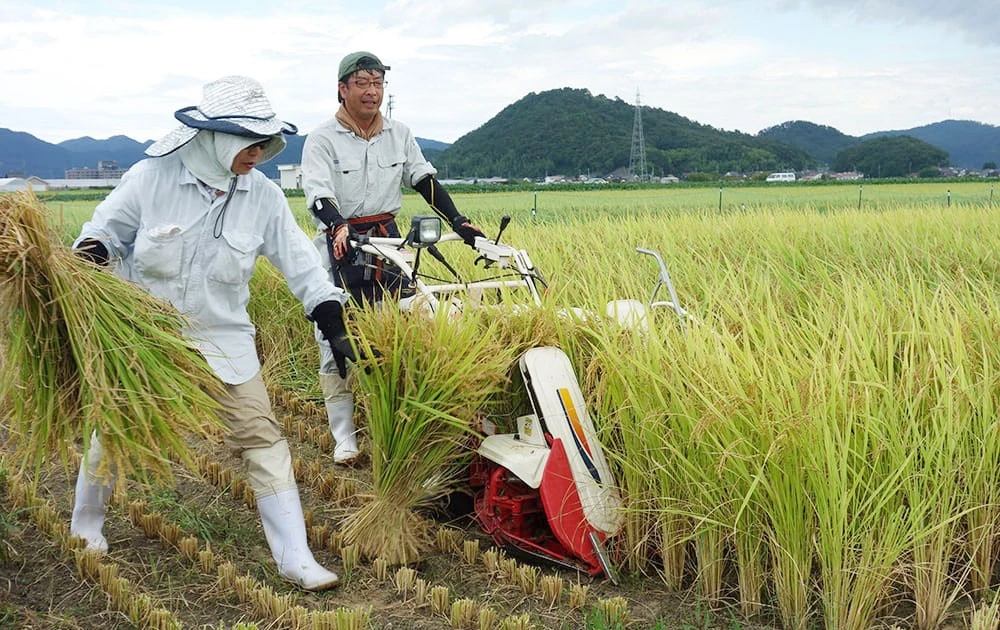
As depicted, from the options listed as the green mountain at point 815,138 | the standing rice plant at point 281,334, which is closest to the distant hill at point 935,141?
the green mountain at point 815,138

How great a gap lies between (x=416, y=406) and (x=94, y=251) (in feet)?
3.66

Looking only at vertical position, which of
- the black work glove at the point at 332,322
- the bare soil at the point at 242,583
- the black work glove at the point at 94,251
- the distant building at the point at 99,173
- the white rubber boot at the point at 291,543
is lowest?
the bare soil at the point at 242,583

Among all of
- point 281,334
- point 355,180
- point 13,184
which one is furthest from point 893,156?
point 13,184

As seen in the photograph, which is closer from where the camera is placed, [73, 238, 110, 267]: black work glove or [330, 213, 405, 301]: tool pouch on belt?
[73, 238, 110, 267]: black work glove

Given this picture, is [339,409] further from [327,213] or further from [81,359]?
[81,359]

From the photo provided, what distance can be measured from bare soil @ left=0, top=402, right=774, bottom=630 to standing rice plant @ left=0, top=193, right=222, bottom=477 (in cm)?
18

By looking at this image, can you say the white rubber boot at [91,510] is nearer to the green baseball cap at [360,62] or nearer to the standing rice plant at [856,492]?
the green baseball cap at [360,62]

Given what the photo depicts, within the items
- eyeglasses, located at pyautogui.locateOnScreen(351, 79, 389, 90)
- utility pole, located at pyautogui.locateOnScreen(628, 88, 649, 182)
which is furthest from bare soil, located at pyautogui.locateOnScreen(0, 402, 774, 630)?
utility pole, located at pyautogui.locateOnScreen(628, 88, 649, 182)

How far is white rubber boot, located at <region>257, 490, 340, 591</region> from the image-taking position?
9.45 feet

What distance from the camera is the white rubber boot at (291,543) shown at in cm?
288

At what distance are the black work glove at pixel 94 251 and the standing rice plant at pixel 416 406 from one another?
0.81m

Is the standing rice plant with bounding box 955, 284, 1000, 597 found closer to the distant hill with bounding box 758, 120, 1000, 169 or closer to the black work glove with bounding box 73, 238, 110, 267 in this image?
the black work glove with bounding box 73, 238, 110, 267

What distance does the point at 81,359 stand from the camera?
8.00 feet

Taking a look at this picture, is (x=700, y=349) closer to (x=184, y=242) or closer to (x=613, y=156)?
(x=184, y=242)
